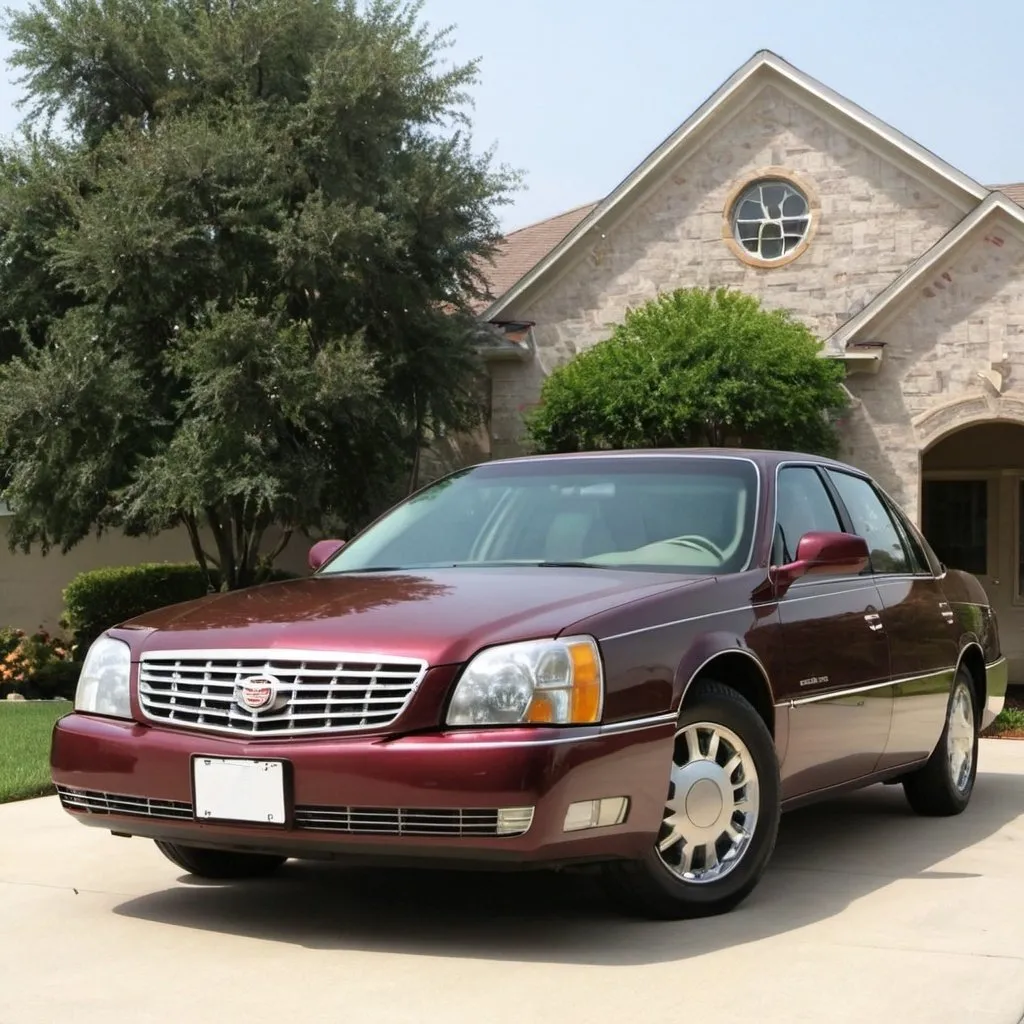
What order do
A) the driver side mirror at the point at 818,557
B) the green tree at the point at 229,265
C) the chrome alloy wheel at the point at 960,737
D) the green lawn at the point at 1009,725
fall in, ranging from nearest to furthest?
the driver side mirror at the point at 818,557, the chrome alloy wheel at the point at 960,737, the green lawn at the point at 1009,725, the green tree at the point at 229,265

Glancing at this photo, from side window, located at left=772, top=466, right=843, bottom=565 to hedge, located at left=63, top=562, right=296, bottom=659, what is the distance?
42.0ft

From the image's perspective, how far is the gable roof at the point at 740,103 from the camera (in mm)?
18109

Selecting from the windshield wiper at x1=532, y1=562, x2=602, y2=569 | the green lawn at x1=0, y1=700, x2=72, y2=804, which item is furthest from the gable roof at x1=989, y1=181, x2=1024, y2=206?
the windshield wiper at x1=532, y1=562, x2=602, y2=569

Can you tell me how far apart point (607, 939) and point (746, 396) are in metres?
11.2

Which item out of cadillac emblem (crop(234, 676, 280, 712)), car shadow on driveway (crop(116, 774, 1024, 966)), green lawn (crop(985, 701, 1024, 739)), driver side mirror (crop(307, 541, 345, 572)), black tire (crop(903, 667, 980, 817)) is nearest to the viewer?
cadillac emblem (crop(234, 676, 280, 712))

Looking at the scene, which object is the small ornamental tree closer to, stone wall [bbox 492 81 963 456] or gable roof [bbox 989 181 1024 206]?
Result: stone wall [bbox 492 81 963 456]

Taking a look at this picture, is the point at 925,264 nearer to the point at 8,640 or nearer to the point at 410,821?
the point at 8,640

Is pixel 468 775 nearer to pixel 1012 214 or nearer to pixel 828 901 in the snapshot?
pixel 828 901

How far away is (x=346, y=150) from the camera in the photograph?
55.2ft

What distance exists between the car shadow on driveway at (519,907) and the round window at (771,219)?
12.3 meters

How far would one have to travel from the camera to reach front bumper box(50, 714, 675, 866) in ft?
15.6

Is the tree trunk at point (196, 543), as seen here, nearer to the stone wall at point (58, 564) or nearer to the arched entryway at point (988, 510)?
the stone wall at point (58, 564)

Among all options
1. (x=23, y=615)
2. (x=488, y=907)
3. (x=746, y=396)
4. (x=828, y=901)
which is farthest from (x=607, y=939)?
(x=23, y=615)

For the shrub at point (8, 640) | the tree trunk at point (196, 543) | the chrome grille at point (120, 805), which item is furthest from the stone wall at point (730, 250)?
the chrome grille at point (120, 805)
